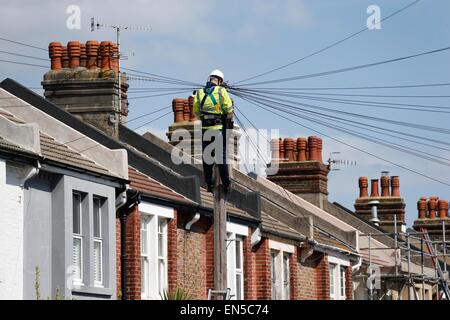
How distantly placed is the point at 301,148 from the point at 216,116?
25.6 m

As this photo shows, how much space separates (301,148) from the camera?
4494 cm


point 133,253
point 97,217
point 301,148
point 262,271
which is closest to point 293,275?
point 262,271

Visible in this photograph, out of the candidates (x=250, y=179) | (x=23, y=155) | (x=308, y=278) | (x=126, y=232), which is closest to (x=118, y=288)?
(x=126, y=232)

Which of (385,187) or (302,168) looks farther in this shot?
(385,187)

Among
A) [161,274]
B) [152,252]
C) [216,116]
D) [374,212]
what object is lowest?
[161,274]

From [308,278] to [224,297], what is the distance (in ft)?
53.6

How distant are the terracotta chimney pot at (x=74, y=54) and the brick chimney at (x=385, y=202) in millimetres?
24089

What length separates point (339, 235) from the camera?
40094mm

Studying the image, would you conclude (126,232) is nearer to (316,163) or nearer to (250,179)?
(250,179)

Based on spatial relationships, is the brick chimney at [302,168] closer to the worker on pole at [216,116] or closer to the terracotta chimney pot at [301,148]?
the terracotta chimney pot at [301,148]

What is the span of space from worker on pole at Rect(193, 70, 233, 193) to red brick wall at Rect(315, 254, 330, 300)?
1646 cm

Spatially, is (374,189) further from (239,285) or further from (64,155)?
(64,155)

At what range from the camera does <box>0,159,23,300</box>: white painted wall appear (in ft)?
69.9

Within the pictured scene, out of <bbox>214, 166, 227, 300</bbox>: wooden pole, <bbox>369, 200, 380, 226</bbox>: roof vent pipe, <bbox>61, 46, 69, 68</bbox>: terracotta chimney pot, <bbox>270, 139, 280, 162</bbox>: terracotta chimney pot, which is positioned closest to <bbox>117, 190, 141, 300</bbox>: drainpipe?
<bbox>214, 166, 227, 300</bbox>: wooden pole
